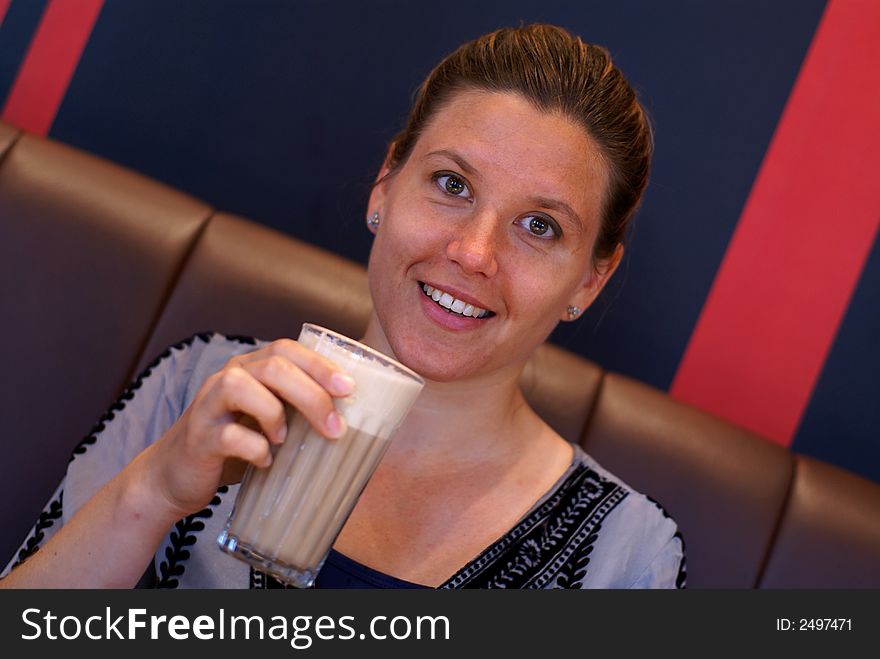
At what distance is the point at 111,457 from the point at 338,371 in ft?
2.22

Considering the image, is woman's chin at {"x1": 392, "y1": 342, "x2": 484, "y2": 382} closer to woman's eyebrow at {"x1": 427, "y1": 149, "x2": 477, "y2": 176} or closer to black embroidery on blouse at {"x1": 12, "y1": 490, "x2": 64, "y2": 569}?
woman's eyebrow at {"x1": 427, "y1": 149, "x2": 477, "y2": 176}

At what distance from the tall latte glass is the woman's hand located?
2cm

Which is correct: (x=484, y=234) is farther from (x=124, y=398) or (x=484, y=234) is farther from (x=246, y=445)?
(x=124, y=398)

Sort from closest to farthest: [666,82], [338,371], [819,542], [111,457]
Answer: [338,371], [111,457], [819,542], [666,82]

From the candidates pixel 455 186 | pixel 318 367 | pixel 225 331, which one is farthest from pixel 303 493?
pixel 225 331

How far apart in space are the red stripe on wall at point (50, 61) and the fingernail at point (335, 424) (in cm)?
145

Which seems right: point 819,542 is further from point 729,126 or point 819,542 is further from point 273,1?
point 273,1

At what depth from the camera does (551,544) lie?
4.71 ft

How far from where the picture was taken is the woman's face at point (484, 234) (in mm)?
1327

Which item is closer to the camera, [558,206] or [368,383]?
[368,383]

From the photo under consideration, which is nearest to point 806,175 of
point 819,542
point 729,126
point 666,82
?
point 729,126

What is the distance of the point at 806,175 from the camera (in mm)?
1972

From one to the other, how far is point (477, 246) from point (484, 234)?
0.02m

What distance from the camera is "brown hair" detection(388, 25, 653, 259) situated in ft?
4.53
